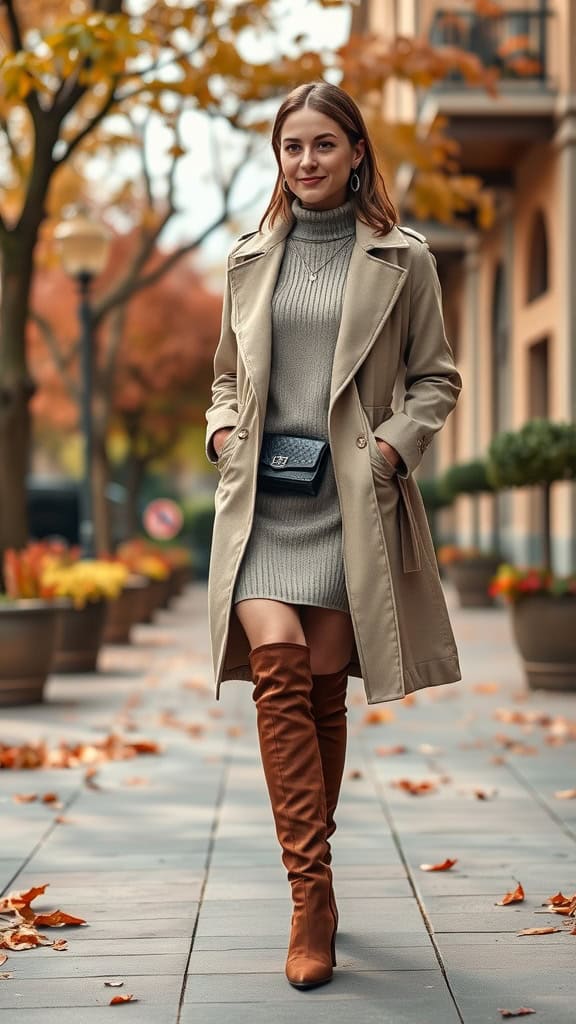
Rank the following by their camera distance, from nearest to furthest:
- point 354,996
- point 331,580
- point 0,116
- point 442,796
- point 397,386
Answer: point 354,996
point 331,580
point 397,386
point 442,796
point 0,116

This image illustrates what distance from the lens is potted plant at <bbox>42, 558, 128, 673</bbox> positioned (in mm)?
11555

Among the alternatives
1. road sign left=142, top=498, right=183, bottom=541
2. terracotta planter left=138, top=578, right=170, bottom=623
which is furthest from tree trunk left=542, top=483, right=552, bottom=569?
road sign left=142, top=498, right=183, bottom=541

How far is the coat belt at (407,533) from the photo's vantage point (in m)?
3.99

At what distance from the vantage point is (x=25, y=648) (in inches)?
373

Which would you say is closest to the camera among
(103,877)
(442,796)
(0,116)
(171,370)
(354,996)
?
(354,996)

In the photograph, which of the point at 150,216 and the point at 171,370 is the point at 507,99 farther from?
the point at 171,370

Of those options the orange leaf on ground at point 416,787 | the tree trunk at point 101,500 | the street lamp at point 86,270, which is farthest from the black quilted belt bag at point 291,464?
the tree trunk at point 101,500

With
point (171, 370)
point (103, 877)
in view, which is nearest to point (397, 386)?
point (103, 877)

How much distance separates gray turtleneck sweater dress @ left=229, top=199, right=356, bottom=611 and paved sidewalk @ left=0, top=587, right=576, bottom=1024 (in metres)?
0.95

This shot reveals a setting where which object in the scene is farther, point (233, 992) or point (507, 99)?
point (507, 99)

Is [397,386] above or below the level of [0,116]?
below

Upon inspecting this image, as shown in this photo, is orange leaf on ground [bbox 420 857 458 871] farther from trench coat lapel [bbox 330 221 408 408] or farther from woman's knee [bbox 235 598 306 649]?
trench coat lapel [bbox 330 221 408 408]

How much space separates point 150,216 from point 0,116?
3542mm

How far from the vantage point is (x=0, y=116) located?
14.7 metres
